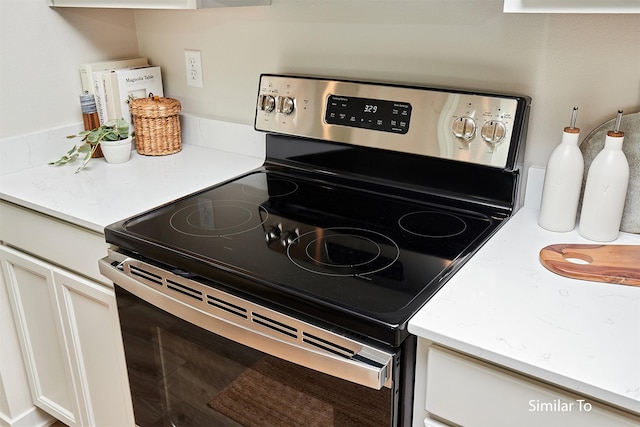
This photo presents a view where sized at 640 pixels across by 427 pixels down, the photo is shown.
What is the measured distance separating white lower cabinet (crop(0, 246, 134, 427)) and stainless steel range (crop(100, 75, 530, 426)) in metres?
0.14

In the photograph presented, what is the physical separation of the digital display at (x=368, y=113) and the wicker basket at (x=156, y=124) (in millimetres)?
571

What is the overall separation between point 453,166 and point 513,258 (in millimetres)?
318

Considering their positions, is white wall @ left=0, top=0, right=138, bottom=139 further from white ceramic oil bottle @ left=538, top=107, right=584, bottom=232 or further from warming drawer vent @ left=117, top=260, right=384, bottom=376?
white ceramic oil bottle @ left=538, top=107, right=584, bottom=232

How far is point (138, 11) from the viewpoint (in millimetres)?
1938

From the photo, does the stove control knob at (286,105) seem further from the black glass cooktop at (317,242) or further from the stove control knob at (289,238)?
the stove control knob at (289,238)

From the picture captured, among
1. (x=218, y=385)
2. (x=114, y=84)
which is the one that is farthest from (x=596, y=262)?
(x=114, y=84)

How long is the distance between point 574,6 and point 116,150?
1.29m

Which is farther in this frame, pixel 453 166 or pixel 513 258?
pixel 453 166

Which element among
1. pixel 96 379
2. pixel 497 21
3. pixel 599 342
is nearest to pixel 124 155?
pixel 96 379

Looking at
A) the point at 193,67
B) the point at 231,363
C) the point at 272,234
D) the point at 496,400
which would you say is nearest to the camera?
the point at 496,400

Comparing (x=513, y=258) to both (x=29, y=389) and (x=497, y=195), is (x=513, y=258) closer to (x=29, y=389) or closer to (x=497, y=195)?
(x=497, y=195)

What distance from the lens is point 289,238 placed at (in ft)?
4.02

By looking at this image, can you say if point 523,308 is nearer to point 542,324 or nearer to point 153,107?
point 542,324

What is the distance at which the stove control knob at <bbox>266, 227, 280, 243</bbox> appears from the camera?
1223mm
